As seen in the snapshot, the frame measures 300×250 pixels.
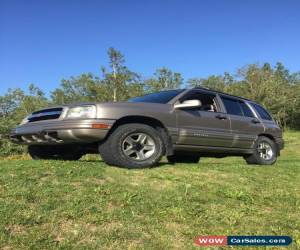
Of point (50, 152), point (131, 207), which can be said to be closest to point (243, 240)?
point (131, 207)

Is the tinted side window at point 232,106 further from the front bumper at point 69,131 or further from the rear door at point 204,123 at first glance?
the front bumper at point 69,131

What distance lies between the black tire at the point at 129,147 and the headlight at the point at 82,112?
445 mm

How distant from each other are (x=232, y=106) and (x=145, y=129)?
2.80m

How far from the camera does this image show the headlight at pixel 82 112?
6.58 meters

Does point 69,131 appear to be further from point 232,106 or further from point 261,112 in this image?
point 261,112

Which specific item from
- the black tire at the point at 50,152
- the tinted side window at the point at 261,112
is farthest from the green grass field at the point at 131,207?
the tinted side window at the point at 261,112

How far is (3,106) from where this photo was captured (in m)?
63.0

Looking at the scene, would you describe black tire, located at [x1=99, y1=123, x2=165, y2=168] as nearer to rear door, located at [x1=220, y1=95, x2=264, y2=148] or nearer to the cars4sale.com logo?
rear door, located at [x1=220, y1=95, x2=264, y2=148]

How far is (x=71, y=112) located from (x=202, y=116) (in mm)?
2399

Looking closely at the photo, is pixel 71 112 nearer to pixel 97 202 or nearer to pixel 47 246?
pixel 97 202

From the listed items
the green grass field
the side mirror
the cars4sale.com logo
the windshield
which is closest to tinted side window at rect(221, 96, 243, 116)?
the windshield

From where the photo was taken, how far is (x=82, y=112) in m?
6.66

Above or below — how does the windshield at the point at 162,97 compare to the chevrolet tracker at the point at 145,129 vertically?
above

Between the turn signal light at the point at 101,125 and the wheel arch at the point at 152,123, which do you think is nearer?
the turn signal light at the point at 101,125
